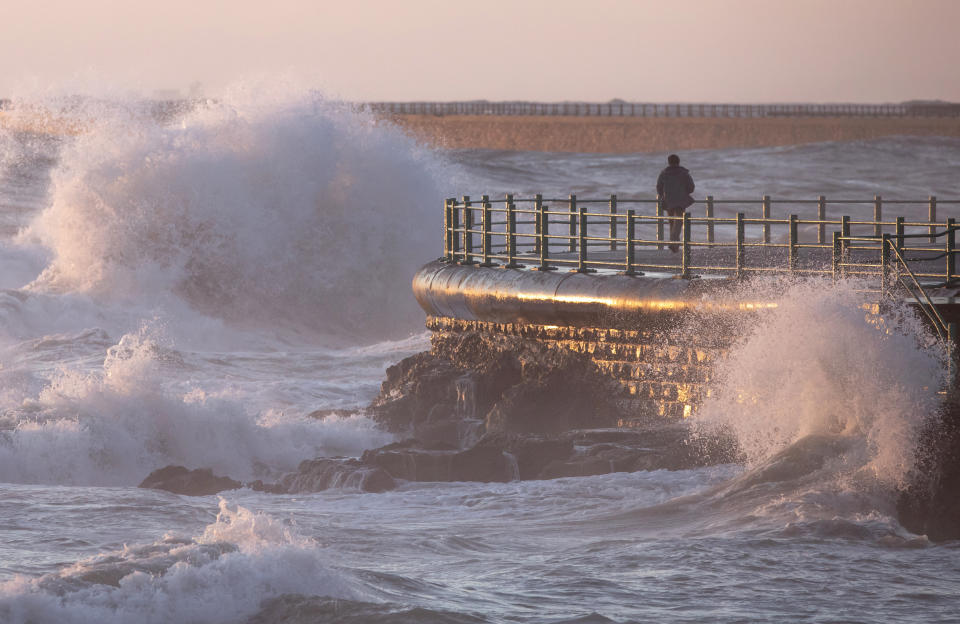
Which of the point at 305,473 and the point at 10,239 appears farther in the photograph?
the point at 10,239

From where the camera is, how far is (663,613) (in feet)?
26.5

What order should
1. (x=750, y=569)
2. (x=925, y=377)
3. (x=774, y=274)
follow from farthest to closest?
(x=774, y=274) < (x=925, y=377) < (x=750, y=569)

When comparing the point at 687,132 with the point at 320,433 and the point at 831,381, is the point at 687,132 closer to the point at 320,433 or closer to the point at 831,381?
the point at 320,433

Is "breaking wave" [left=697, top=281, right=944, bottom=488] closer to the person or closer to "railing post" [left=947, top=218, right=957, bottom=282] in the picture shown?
"railing post" [left=947, top=218, right=957, bottom=282]

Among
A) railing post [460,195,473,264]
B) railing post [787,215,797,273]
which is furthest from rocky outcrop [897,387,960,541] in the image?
railing post [460,195,473,264]

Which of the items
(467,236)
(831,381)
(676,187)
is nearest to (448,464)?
(831,381)

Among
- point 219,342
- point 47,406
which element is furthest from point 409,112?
point 47,406

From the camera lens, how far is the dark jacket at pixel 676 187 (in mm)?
16016

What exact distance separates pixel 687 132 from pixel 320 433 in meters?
57.0

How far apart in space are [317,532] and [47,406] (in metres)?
5.93

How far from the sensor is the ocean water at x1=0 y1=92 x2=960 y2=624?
8289mm

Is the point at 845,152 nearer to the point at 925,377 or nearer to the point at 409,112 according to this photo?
the point at 409,112

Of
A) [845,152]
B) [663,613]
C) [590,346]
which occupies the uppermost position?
[845,152]

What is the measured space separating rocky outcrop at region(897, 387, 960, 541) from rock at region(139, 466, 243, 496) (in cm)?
544
